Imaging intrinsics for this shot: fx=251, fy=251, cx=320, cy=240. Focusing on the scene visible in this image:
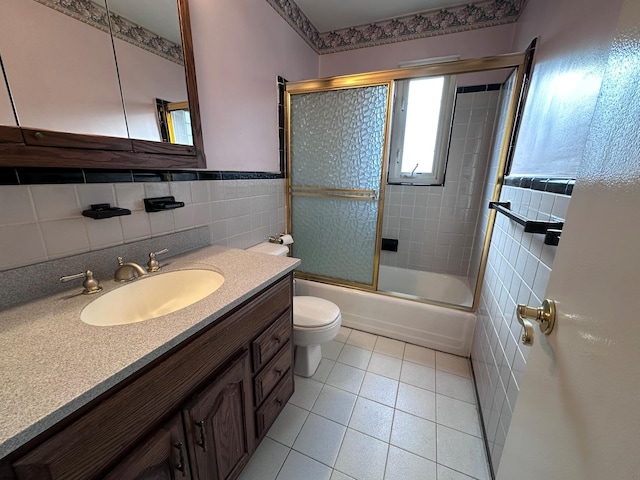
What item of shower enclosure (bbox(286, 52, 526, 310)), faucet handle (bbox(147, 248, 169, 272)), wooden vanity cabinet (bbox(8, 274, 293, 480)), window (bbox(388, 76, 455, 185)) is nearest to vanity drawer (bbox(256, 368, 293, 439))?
wooden vanity cabinet (bbox(8, 274, 293, 480))

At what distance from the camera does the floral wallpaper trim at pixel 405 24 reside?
5.79ft

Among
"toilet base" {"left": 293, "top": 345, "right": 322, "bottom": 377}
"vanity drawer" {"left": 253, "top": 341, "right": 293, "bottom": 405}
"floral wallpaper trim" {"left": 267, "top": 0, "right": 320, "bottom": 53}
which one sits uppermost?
"floral wallpaper trim" {"left": 267, "top": 0, "right": 320, "bottom": 53}

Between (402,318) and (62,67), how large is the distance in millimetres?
2142

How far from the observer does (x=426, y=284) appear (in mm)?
2412

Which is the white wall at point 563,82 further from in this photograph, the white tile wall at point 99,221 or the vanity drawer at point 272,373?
the white tile wall at point 99,221

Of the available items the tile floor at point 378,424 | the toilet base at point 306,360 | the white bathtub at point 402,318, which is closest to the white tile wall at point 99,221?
the toilet base at point 306,360

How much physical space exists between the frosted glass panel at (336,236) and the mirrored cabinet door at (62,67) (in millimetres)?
1360

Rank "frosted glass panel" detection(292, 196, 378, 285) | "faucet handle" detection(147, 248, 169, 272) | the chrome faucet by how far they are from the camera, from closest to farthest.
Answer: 1. the chrome faucet
2. "faucet handle" detection(147, 248, 169, 272)
3. "frosted glass panel" detection(292, 196, 378, 285)

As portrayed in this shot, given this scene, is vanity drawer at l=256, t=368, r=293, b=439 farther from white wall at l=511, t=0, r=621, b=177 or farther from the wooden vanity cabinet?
white wall at l=511, t=0, r=621, b=177

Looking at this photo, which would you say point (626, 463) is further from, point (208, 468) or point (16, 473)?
point (208, 468)

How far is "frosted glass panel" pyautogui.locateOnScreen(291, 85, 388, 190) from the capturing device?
177cm

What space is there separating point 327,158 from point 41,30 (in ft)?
4.96

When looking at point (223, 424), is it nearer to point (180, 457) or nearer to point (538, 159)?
point (180, 457)

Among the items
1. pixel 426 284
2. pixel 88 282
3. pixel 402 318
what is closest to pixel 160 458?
pixel 88 282
